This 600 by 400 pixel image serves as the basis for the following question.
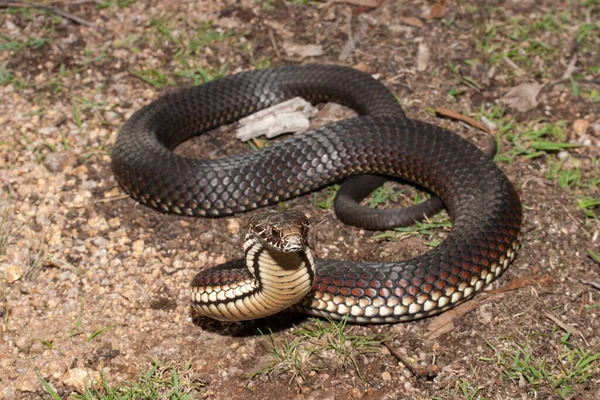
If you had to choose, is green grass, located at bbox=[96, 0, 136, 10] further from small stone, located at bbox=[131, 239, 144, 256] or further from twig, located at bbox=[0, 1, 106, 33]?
small stone, located at bbox=[131, 239, 144, 256]

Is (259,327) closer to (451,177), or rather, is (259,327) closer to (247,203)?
(247,203)

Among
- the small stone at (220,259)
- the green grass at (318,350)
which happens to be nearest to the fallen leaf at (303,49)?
the small stone at (220,259)

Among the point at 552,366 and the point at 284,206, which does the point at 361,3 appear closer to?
the point at 284,206

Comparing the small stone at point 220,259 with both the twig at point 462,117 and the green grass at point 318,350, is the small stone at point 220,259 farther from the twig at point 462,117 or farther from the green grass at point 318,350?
the twig at point 462,117

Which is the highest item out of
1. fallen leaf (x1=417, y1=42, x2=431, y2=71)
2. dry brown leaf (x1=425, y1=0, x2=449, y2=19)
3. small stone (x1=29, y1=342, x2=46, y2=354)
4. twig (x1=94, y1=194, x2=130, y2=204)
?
dry brown leaf (x1=425, y1=0, x2=449, y2=19)

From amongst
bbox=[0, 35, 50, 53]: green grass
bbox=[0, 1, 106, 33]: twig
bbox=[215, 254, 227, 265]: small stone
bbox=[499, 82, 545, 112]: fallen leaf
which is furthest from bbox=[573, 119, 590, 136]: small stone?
bbox=[0, 35, 50, 53]: green grass

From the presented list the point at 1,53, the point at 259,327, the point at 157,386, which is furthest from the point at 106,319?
the point at 1,53
